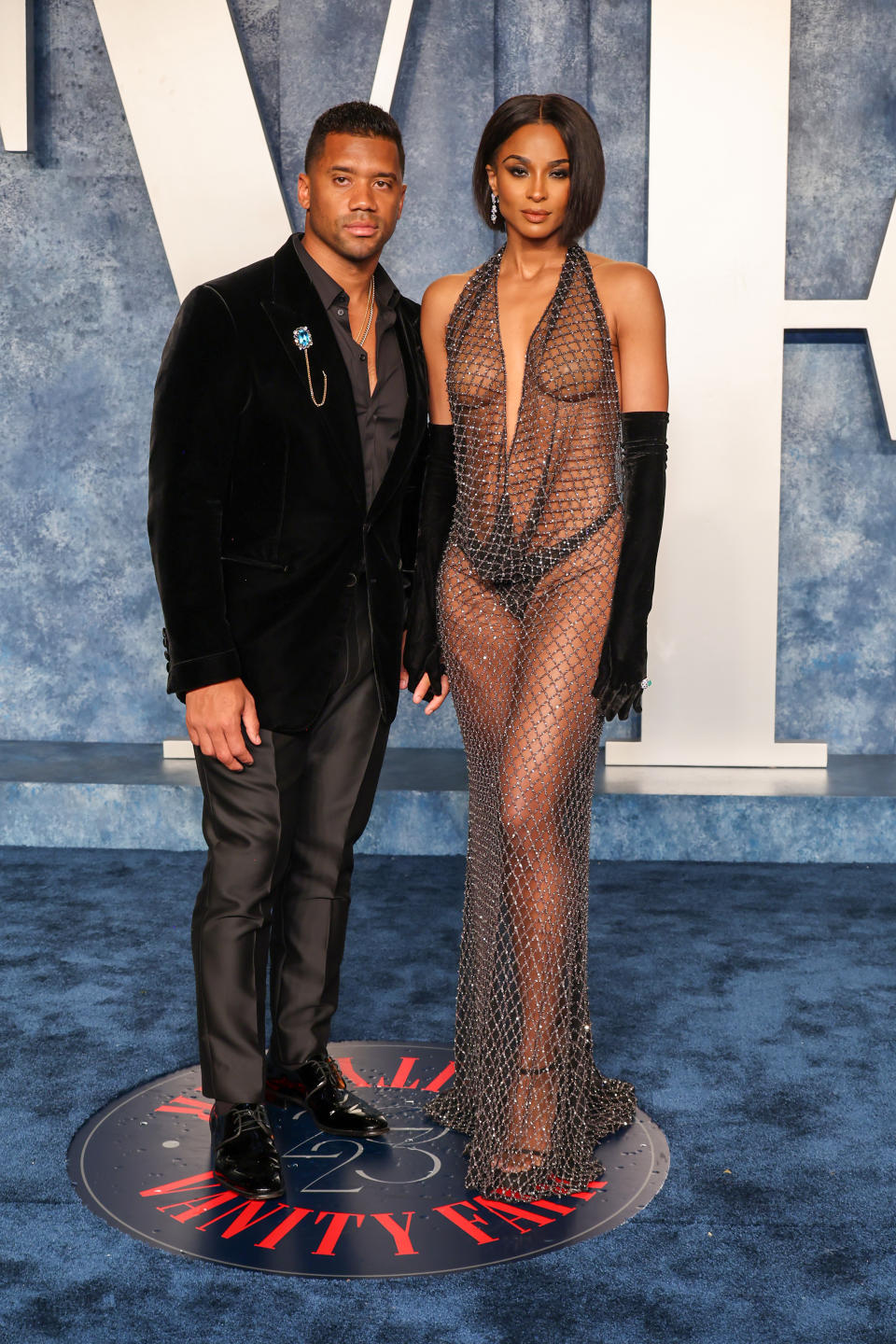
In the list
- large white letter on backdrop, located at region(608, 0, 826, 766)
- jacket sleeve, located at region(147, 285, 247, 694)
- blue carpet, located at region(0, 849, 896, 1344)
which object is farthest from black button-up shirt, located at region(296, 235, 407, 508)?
large white letter on backdrop, located at region(608, 0, 826, 766)

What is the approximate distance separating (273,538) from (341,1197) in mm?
1161

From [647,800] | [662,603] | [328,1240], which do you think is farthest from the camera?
[662,603]

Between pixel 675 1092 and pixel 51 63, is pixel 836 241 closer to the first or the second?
pixel 51 63

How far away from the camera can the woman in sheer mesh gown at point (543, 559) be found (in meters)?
2.50

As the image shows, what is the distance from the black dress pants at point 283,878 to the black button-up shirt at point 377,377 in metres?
0.24

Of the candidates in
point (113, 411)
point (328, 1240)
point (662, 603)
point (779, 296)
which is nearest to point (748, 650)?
point (662, 603)

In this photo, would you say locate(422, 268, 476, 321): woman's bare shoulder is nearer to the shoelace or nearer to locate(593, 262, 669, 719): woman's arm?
locate(593, 262, 669, 719): woman's arm

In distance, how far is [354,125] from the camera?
2.51 meters

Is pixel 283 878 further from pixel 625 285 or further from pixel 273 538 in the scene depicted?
pixel 625 285

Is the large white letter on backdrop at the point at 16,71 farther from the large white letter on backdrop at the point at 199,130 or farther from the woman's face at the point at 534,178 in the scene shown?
the woman's face at the point at 534,178

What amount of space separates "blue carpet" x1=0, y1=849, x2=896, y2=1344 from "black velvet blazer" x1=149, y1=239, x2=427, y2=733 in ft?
3.12

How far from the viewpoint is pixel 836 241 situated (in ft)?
17.5

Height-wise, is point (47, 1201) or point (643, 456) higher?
point (643, 456)

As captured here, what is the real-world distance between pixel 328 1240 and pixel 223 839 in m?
0.71
